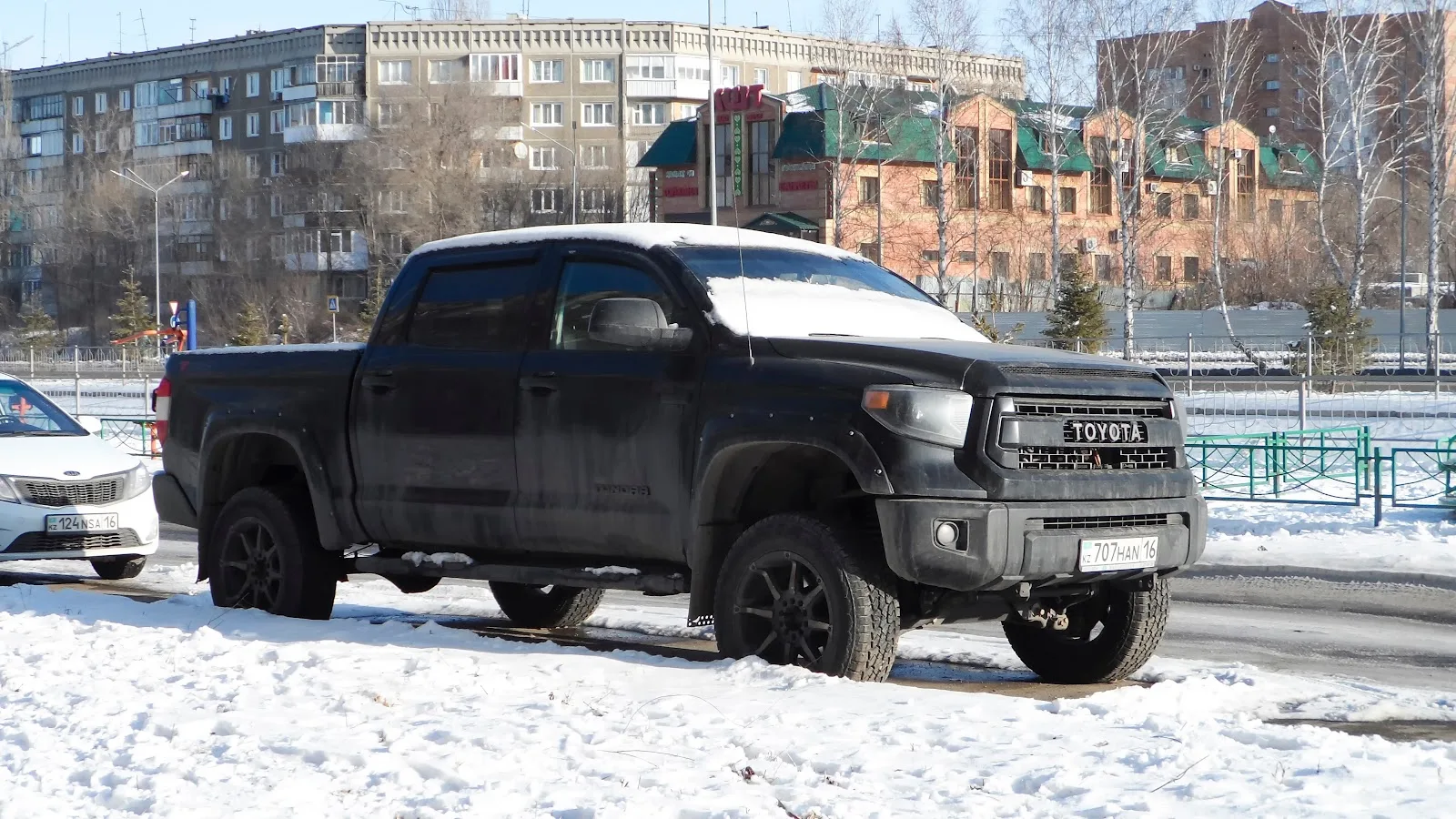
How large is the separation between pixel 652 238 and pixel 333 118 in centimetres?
8654

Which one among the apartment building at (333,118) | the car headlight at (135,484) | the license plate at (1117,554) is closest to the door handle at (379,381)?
the license plate at (1117,554)

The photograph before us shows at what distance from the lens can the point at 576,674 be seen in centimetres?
704

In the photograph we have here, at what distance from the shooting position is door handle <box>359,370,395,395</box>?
8.36 meters

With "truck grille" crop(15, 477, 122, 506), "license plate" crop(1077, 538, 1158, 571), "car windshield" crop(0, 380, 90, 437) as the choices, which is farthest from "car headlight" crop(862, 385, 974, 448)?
"car windshield" crop(0, 380, 90, 437)

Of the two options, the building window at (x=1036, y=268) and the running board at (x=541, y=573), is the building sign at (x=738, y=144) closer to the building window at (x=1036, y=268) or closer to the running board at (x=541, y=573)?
the building window at (x=1036, y=268)

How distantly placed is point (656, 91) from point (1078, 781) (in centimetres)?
8817

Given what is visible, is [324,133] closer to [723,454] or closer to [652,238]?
A: [652,238]

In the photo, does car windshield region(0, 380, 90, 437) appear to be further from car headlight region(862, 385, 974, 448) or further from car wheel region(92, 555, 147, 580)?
car headlight region(862, 385, 974, 448)

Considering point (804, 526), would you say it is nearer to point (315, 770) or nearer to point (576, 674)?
point (576, 674)

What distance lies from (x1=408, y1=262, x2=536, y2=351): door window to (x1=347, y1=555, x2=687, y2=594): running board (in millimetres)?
1032

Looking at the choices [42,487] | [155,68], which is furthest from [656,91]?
[42,487]

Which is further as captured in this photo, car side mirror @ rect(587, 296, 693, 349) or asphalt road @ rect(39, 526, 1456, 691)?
asphalt road @ rect(39, 526, 1456, 691)

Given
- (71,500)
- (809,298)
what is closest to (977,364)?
(809,298)

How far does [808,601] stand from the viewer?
22.4 ft
